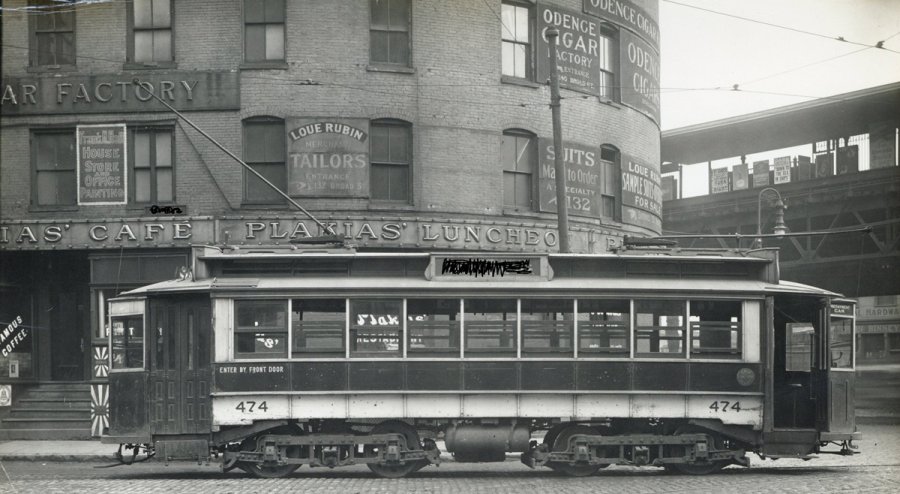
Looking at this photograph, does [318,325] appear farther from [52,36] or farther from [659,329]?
[52,36]

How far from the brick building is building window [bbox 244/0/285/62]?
0.03 m

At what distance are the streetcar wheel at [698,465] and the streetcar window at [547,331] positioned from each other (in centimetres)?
217

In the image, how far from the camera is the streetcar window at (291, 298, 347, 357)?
15977mm

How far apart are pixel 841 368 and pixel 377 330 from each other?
722 cm

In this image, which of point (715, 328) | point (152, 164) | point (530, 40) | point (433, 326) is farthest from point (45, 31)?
point (715, 328)

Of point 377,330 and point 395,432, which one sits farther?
point 377,330

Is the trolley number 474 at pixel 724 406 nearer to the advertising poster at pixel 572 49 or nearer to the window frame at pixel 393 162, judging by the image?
the window frame at pixel 393 162

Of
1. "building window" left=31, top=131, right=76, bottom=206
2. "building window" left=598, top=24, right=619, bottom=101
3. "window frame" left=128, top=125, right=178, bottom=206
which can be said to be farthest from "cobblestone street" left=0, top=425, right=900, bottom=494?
"building window" left=598, top=24, right=619, bottom=101

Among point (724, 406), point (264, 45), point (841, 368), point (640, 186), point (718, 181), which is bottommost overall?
point (724, 406)

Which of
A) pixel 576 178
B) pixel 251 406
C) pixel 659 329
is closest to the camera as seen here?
pixel 251 406

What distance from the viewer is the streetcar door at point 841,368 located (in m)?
16.5

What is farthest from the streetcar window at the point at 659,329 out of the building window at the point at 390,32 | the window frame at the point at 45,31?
the window frame at the point at 45,31

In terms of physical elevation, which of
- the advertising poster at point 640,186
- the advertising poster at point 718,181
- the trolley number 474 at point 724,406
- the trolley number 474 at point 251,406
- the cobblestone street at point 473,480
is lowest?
the cobblestone street at point 473,480

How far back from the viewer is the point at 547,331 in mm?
16125
